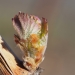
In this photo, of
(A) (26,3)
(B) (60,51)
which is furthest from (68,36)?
(A) (26,3)

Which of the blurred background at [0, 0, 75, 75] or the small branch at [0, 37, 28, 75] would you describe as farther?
the blurred background at [0, 0, 75, 75]

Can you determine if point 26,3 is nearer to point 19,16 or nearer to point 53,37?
point 53,37

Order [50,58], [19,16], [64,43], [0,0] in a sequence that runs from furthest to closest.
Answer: [0,0] < [64,43] < [50,58] < [19,16]

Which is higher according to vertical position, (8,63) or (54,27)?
(8,63)

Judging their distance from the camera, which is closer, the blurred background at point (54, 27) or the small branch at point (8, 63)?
the small branch at point (8, 63)

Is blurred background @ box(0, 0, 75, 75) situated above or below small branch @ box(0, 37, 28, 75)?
below

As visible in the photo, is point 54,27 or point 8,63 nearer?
point 8,63

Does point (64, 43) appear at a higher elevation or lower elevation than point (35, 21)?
lower

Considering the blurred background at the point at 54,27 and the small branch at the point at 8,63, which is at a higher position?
the small branch at the point at 8,63
